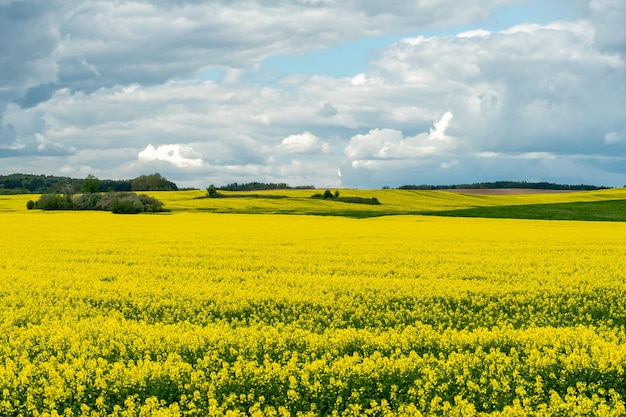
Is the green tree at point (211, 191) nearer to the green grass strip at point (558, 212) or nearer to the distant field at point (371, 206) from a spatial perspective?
the distant field at point (371, 206)

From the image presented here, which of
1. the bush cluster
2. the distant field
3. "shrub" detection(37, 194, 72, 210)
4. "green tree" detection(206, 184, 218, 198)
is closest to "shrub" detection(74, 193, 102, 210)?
the bush cluster

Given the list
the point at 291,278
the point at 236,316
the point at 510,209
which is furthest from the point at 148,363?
the point at 510,209

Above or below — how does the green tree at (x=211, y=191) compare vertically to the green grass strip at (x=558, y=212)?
above

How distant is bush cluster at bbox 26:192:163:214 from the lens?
65625 millimetres

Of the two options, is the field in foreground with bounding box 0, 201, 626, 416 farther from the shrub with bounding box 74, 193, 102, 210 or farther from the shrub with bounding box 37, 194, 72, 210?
the shrub with bounding box 37, 194, 72, 210

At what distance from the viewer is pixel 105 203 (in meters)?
70.7

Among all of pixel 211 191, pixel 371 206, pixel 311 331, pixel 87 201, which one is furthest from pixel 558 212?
pixel 311 331

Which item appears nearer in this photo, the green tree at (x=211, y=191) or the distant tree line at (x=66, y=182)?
the green tree at (x=211, y=191)

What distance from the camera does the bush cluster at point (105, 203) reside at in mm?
65625

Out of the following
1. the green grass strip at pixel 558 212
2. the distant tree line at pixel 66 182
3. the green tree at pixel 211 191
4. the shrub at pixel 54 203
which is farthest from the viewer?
the distant tree line at pixel 66 182

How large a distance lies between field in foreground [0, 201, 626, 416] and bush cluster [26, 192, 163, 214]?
135ft

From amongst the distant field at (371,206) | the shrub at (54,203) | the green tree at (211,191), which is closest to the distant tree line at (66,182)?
the green tree at (211,191)

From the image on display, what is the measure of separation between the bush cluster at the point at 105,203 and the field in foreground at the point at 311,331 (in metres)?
41.2

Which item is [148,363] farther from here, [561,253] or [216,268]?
[561,253]
